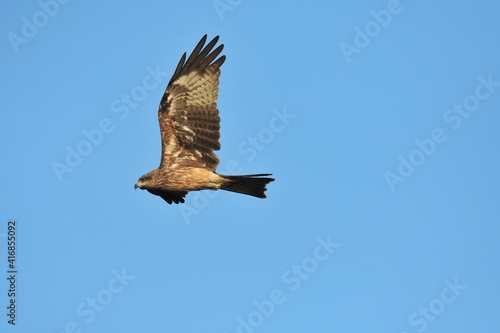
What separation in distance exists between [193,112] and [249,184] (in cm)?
147

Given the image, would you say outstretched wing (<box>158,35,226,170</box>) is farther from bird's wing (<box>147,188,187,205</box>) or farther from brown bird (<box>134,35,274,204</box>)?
bird's wing (<box>147,188,187,205</box>)

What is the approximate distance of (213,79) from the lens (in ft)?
35.0

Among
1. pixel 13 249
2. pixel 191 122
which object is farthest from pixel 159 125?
pixel 13 249

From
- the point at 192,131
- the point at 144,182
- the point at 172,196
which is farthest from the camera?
the point at 172,196

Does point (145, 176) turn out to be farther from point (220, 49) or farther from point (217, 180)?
point (220, 49)

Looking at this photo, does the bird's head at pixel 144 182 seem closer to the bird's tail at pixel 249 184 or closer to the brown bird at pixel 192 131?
the brown bird at pixel 192 131

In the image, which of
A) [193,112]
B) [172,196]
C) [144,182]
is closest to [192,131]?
[193,112]

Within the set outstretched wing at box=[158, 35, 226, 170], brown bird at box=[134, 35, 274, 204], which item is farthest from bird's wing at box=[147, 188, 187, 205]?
outstretched wing at box=[158, 35, 226, 170]

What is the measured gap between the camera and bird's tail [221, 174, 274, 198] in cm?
1006

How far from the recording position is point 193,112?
10602 millimetres

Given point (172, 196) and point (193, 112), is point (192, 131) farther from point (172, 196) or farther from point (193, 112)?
point (172, 196)

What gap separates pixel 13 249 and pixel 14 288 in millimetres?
683

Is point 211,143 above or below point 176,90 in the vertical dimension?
below

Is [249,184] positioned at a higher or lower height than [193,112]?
lower
